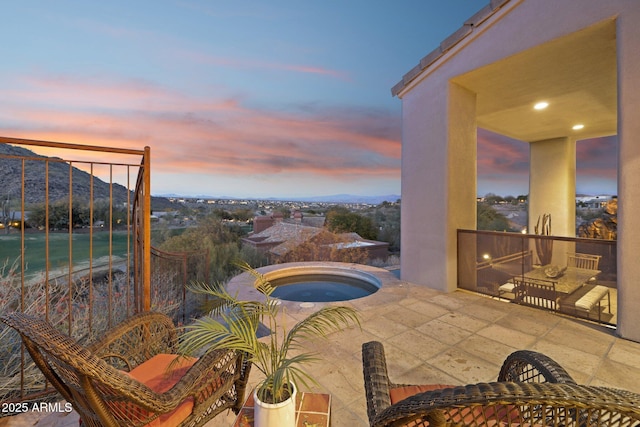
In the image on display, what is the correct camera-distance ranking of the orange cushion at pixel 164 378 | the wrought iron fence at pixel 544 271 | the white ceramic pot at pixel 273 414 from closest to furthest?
the white ceramic pot at pixel 273 414
the orange cushion at pixel 164 378
the wrought iron fence at pixel 544 271

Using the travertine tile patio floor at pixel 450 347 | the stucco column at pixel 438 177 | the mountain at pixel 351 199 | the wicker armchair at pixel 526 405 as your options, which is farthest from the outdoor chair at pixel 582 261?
the mountain at pixel 351 199

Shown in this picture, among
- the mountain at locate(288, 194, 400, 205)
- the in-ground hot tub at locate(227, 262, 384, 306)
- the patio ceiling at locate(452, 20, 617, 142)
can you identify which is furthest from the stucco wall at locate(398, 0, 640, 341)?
the mountain at locate(288, 194, 400, 205)

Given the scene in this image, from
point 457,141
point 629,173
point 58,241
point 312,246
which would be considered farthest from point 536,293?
point 58,241

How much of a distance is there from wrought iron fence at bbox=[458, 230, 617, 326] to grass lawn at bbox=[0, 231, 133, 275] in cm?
563

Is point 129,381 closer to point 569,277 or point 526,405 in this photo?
point 526,405

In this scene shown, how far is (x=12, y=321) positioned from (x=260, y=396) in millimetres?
1135

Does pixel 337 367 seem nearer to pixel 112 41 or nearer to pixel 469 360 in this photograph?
pixel 469 360

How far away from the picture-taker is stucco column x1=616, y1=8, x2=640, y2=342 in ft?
10.0

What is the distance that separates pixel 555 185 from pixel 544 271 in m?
4.80

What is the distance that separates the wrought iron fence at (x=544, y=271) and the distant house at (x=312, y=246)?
5.69 m

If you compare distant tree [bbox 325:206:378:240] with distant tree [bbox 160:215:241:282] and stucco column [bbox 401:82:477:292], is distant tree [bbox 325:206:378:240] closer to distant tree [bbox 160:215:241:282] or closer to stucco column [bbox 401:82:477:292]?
distant tree [bbox 160:215:241:282]

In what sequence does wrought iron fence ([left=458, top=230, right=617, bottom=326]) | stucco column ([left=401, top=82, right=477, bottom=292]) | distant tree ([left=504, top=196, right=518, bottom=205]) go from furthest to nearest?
distant tree ([left=504, top=196, right=518, bottom=205]) < stucco column ([left=401, top=82, right=477, bottom=292]) < wrought iron fence ([left=458, top=230, right=617, bottom=326])

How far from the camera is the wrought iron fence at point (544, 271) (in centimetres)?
368

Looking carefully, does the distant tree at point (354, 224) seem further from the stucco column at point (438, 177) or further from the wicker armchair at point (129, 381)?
the wicker armchair at point (129, 381)
